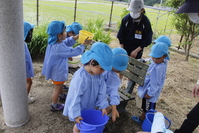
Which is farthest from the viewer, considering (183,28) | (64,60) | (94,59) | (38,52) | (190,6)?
(183,28)

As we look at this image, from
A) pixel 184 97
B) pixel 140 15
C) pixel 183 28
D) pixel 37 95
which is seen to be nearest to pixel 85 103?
pixel 37 95

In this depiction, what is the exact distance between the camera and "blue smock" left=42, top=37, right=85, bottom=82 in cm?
271

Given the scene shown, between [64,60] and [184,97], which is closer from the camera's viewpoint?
[64,60]

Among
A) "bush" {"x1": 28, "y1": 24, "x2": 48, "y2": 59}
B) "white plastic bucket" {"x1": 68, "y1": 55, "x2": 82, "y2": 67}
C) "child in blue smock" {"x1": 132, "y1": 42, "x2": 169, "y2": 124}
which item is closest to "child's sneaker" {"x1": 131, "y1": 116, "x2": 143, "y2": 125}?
"child in blue smock" {"x1": 132, "y1": 42, "x2": 169, "y2": 124}

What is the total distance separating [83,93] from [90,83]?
5.4 inches

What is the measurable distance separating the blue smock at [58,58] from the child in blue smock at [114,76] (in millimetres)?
705

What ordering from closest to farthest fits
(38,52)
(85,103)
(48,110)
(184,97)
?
(85,103) → (48,110) → (184,97) → (38,52)

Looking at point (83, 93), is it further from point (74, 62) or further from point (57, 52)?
point (74, 62)

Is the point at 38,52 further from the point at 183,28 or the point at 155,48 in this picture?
the point at 183,28

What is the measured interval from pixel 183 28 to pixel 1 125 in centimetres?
653

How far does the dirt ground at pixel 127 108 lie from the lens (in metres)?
2.79

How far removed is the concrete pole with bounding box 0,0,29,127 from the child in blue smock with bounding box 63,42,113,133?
90cm

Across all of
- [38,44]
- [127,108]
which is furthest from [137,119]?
[38,44]

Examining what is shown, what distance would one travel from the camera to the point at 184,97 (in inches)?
169
